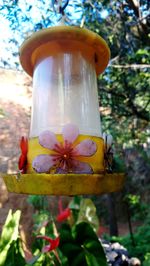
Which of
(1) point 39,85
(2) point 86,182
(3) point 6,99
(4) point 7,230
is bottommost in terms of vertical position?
(4) point 7,230

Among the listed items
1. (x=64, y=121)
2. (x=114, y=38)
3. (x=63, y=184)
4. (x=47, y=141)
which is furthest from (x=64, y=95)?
(x=114, y=38)

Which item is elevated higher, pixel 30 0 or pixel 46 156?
pixel 30 0

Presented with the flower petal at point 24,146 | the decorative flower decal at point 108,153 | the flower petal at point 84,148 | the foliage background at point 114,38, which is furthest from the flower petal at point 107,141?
the foliage background at point 114,38

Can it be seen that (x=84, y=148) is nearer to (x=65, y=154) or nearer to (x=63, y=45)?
(x=65, y=154)

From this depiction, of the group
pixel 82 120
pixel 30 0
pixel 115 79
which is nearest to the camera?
pixel 82 120

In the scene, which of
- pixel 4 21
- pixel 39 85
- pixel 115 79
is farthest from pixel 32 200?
pixel 39 85

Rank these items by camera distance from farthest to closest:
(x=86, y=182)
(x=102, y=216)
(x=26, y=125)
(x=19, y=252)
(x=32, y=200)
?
(x=102, y=216) → (x=26, y=125) → (x=32, y=200) → (x=19, y=252) → (x=86, y=182)

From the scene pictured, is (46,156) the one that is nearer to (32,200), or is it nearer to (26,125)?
(32,200)

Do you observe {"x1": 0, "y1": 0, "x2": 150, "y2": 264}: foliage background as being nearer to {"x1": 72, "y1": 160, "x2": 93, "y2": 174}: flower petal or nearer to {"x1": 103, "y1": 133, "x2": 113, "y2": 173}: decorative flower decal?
{"x1": 103, "y1": 133, "x2": 113, "y2": 173}: decorative flower decal
